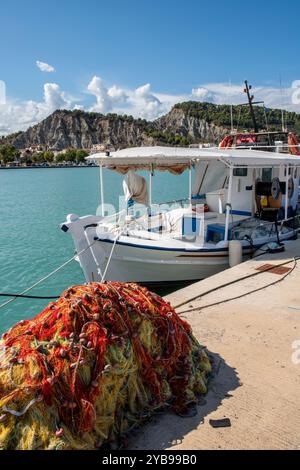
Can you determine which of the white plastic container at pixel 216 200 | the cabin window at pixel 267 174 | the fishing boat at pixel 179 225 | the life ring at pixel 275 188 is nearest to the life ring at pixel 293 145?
the fishing boat at pixel 179 225

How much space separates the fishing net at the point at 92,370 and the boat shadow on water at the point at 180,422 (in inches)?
3.5

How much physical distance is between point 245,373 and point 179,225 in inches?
261

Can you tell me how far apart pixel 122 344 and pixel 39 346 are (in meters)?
0.75

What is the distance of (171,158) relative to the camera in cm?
980

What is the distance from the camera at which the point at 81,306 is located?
3.69 metres

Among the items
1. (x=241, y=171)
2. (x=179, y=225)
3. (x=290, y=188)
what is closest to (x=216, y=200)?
(x=241, y=171)

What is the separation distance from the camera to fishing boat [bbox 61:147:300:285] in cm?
945

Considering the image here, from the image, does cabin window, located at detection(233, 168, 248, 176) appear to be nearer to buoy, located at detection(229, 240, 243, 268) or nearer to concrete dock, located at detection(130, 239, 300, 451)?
buoy, located at detection(229, 240, 243, 268)

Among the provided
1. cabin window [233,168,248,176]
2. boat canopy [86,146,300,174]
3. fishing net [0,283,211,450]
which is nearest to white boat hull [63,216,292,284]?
boat canopy [86,146,300,174]

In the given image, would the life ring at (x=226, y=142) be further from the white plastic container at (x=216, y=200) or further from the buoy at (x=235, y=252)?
the buoy at (x=235, y=252)

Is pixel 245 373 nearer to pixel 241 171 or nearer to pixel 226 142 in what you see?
pixel 241 171

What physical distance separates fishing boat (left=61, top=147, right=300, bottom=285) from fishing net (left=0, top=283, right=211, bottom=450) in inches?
170
